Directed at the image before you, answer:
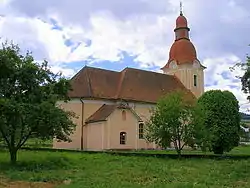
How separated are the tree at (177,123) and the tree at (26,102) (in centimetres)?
1026

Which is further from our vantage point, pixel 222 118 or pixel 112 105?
pixel 112 105

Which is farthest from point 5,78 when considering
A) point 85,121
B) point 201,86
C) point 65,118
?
point 201,86

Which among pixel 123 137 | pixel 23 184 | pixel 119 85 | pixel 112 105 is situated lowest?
pixel 23 184

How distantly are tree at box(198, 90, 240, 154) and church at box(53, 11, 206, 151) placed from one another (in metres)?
12.0

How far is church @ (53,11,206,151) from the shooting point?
156 ft

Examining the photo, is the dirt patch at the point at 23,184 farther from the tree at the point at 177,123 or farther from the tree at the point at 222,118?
the tree at the point at 222,118

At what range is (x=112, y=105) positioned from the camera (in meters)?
49.1

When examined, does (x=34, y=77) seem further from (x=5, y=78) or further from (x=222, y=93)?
(x=222, y=93)

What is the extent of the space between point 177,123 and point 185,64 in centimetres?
3133

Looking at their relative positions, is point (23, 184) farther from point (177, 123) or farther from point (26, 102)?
point (177, 123)

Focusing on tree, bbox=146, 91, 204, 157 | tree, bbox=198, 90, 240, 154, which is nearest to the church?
tree, bbox=198, 90, 240, 154

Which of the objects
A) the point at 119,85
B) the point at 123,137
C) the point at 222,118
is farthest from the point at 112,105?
the point at 222,118

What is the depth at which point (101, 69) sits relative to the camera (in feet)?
180

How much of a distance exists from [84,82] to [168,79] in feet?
50.5
